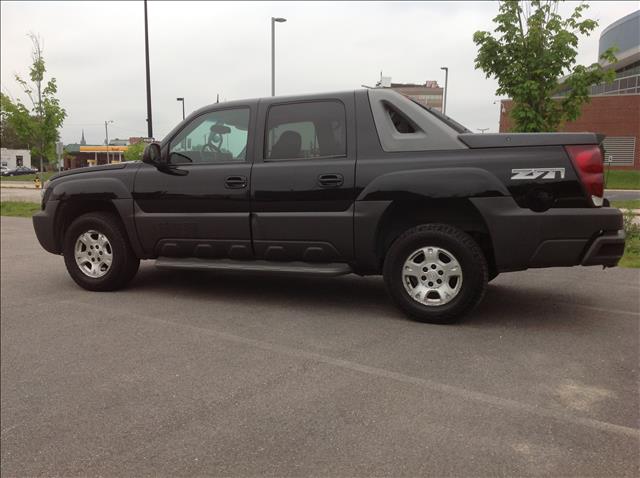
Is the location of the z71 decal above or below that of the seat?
below

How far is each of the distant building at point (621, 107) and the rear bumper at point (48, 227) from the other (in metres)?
13.6

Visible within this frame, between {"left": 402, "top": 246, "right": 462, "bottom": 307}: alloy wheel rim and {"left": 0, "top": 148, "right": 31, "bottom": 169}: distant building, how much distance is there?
286 feet

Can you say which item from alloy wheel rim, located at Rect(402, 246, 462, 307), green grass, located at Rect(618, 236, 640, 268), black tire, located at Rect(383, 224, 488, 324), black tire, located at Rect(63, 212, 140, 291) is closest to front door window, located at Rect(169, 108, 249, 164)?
black tire, located at Rect(63, 212, 140, 291)

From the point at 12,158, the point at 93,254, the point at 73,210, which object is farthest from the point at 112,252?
the point at 12,158

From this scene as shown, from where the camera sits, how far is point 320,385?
3301 mm

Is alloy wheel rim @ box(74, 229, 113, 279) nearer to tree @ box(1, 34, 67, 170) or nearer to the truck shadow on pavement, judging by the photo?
the truck shadow on pavement

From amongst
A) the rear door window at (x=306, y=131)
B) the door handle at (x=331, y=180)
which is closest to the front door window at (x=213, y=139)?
the rear door window at (x=306, y=131)

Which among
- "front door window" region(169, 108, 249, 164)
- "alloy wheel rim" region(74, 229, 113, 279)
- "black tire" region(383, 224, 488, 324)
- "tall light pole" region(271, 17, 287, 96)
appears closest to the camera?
"black tire" region(383, 224, 488, 324)

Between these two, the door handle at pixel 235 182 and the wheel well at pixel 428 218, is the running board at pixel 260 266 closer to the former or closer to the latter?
the wheel well at pixel 428 218

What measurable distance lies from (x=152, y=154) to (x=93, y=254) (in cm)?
142

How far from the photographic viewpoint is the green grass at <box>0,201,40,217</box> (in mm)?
16859

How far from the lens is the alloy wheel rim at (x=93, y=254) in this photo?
19.1ft

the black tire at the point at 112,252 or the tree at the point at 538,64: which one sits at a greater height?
the tree at the point at 538,64

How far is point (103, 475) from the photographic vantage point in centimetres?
243
